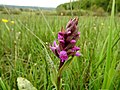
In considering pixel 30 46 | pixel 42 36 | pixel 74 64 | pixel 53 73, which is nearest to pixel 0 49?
pixel 30 46

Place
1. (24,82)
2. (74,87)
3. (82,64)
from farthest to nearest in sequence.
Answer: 1. (82,64)
2. (74,87)
3. (24,82)

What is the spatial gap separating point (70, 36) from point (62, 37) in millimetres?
19

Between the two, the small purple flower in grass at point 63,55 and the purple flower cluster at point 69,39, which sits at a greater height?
the purple flower cluster at point 69,39

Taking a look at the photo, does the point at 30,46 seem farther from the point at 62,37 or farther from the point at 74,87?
the point at 62,37

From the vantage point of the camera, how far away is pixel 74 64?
1.06 meters

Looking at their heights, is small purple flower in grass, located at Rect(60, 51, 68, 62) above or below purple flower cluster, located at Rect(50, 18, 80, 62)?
below

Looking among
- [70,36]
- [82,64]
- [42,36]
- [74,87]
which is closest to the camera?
[70,36]

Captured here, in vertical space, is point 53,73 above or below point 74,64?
above

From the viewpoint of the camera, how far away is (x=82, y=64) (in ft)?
3.37

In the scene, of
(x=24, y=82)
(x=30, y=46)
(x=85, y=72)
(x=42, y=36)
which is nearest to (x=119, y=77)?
(x=85, y=72)

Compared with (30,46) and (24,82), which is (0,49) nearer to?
(30,46)

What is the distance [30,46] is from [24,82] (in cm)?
92

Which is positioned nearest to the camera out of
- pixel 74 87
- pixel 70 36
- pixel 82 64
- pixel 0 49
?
pixel 70 36

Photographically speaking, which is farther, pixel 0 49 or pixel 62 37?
pixel 0 49
